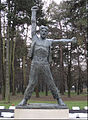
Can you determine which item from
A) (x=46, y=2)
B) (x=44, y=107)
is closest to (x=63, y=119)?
(x=44, y=107)

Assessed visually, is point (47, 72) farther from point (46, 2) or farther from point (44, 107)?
point (46, 2)

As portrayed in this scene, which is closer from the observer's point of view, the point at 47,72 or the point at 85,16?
the point at 47,72

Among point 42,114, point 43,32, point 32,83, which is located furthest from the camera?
point 43,32

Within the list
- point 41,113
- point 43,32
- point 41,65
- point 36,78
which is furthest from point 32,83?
point 43,32

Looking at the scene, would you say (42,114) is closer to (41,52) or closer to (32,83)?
(32,83)

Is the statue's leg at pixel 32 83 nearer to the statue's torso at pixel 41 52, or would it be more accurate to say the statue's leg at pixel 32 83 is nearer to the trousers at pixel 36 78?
the trousers at pixel 36 78

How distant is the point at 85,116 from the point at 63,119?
265 cm

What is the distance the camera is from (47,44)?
7.07 metres

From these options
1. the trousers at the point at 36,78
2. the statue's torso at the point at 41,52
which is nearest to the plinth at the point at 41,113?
the trousers at the point at 36,78

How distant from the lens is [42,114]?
6402 mm

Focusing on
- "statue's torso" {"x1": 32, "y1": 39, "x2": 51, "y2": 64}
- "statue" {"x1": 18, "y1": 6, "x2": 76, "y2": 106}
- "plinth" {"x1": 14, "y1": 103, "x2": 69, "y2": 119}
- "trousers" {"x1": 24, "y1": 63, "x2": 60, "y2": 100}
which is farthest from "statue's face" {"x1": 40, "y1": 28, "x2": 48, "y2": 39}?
"plinth" {"x1": 14, "y1": 103, "x2": 69, "y2": 119}

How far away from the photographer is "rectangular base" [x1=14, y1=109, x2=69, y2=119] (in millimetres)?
6379

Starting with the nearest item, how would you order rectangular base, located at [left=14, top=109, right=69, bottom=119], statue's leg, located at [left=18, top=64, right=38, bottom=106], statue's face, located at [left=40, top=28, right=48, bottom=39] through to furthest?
rectangular base, located at [left=14, top=109, right=69, bottom=119], statue's leg, located at [left=18, top=64, right=38, bottom=106], statue's face, located at [left=40, top=28, right=48, bottom=39]

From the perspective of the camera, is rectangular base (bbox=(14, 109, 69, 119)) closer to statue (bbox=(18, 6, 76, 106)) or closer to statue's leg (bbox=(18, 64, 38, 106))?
statue (bbox=(18, 6, 76, 106))
